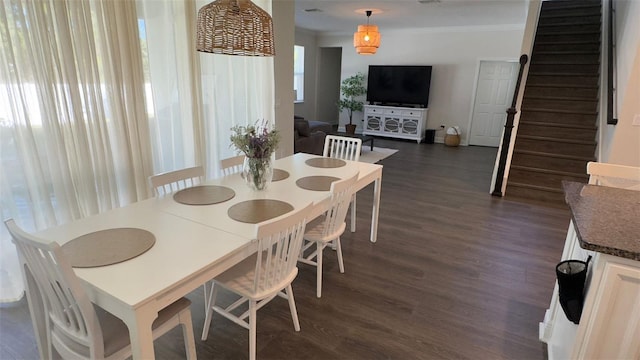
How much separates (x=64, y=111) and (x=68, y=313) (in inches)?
62.0

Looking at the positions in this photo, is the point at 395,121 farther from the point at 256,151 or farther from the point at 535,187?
the point at 256,151

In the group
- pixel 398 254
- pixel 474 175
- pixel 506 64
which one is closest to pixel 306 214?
pixel 398 254

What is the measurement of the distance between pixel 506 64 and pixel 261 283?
8.01 m

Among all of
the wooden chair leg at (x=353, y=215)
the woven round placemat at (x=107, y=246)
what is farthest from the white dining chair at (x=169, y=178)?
the wooden chair leg at (x=353, y=215)

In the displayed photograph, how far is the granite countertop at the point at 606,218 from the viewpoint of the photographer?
1258 mm

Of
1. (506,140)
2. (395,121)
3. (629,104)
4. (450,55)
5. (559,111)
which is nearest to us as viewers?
(629,104)

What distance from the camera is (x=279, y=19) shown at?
4.11 metres

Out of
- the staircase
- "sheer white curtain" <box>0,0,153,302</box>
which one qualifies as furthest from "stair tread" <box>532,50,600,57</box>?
"sheer white curtain" <box>0,0,153,302</box>

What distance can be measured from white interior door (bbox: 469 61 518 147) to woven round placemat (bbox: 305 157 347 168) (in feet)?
20.3

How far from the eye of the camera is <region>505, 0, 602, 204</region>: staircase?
4605mm

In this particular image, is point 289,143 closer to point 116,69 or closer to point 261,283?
point 116,69

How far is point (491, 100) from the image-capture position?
26.2 feet

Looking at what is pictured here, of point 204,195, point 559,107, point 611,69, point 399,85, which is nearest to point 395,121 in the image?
point 399,85

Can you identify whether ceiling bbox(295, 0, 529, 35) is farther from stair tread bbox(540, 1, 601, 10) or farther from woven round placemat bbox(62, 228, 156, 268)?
woven round placemat bbox(62, 228, 156, 268)
